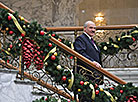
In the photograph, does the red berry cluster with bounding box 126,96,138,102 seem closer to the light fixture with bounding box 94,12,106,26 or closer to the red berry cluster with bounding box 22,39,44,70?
the red berry cluster with bounding box 22,39,44,70

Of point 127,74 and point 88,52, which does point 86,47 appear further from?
point 127,74

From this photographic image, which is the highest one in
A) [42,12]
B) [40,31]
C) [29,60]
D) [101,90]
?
[42,12]

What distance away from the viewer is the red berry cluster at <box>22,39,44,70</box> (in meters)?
5.23

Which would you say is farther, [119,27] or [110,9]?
[110,9]

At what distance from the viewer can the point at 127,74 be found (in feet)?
26.8

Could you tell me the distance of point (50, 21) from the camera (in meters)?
12.2

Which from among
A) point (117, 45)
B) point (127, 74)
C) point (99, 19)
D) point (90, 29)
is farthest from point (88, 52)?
point (99, 19)

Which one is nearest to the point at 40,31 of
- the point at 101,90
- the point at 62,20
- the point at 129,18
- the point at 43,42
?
the point at 43,42

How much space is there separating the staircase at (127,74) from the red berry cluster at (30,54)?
3326 millimetres

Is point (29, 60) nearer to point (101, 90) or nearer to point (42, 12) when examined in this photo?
point (101, 90)

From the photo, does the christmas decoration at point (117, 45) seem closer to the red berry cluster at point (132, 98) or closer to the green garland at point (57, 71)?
the green garland at point (57, 71)

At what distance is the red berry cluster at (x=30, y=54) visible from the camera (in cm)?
523

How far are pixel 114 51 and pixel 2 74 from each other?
251 cm

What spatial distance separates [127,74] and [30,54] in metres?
3.61
